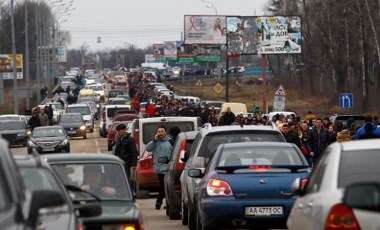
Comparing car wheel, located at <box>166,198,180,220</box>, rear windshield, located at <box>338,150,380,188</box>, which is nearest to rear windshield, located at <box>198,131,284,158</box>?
car wheel, located at <box>166,198,180,220</box>

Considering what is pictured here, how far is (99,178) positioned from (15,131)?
1625 inches

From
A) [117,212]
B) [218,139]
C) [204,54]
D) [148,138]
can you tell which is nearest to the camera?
[117,212]

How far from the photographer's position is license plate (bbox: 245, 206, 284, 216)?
15016mm

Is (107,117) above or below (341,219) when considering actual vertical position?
below

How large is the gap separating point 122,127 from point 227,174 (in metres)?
7.68

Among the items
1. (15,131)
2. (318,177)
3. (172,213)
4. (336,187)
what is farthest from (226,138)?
(15,131)

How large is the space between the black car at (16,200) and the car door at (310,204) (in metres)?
2.40

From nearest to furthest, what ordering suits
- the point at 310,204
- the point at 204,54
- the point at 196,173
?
the point at 310,204, the point at 196,173, the point at 204,54

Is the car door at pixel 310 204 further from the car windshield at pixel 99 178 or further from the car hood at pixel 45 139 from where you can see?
the car hood at pixel 45 139

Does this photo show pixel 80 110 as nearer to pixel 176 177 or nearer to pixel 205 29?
pixel 205 29

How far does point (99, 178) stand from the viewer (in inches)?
525

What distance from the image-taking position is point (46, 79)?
121625 mm

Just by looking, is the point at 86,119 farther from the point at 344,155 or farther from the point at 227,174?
the point at 344,155

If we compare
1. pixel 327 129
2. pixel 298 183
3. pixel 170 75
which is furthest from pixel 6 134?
pixel 170 75
